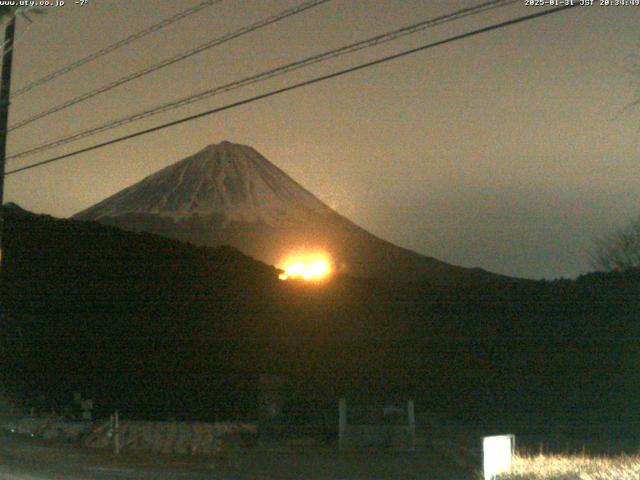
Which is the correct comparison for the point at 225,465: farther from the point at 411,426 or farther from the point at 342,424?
the point at 411,426

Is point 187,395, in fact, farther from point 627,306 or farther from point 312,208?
point 312,208

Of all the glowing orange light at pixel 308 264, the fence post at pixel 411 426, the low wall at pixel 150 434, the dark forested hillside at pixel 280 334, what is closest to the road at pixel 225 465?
the fence post at pixel 411 426

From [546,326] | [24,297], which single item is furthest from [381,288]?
[24,297]

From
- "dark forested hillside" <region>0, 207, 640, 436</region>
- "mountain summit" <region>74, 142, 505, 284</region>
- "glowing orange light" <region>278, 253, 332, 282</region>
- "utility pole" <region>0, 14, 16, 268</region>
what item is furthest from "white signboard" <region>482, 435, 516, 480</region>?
"mountain summit" <region>74, 142, 505, 284</region>

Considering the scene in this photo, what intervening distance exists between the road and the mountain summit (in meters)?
18.5

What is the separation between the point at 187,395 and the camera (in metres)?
22.9

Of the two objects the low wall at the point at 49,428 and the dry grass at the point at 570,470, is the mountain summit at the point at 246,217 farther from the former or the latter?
the dry grass at the point at 570,470

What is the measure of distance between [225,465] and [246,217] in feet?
111

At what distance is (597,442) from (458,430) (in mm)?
2785

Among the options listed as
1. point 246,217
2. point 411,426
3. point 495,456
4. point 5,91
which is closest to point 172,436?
point 411,426

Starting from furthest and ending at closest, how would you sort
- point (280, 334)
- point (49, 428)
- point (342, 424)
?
point (280, 334)
point (49, 428)
point (342, 424)

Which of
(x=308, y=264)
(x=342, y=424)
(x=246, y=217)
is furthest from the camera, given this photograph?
(x=246, y=217)

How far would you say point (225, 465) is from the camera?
16.1 meters

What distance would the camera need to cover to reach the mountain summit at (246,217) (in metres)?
41.0
